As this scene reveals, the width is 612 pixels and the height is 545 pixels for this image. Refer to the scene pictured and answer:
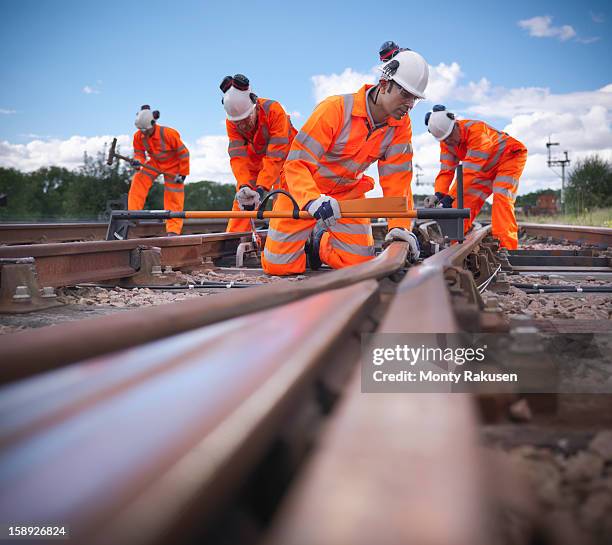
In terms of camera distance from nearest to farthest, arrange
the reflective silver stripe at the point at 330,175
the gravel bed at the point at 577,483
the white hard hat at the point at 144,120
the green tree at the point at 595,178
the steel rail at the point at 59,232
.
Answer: the gravel bed at the point at 577,483
the reflective silver stripe at the point at 330,175
the steel rail at the point at 59,232
the white hard hat at the point at 144,120
the green tree at the point at 595,178

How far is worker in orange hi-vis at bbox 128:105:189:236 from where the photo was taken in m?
10.6

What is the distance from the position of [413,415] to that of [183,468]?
34 centimetres

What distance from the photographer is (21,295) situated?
3.25m

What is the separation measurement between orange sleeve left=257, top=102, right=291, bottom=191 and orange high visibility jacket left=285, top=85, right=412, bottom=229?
Result: 1.75 m

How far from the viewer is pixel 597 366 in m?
A: 1.99

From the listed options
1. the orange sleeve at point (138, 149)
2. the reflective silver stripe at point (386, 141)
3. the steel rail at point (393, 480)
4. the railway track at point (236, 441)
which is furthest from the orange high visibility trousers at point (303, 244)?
the orange sleeve at point (138, 149)

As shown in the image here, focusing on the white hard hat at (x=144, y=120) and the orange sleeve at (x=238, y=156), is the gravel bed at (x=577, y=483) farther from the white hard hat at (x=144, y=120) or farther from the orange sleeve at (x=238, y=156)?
the white hard hat at (x=144, y=120)

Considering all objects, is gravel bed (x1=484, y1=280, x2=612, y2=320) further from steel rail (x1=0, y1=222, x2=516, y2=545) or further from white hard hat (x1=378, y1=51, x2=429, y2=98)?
steel rail (x1=0, y1=222, x2=516, y2=545)

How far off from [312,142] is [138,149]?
7.06 m

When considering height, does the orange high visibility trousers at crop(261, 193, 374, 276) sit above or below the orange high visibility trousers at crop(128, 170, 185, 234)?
below

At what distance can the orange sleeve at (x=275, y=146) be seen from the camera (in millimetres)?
7469

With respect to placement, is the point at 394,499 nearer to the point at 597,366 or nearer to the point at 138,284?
the point at 597,366

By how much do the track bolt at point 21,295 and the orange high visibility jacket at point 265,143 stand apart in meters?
4.46

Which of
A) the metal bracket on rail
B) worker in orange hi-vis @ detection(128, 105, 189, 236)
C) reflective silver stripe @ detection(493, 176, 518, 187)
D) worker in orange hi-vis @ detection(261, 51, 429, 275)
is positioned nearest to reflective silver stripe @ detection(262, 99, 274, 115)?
worker in orange hi-vis @ detection(261, 51, 429, 275)
